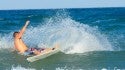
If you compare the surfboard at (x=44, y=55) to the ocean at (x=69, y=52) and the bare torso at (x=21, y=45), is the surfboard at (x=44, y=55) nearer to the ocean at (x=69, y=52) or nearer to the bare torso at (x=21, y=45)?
the ocean at (x=69, y=52)

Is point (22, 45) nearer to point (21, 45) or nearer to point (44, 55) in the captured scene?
point (21, 45)

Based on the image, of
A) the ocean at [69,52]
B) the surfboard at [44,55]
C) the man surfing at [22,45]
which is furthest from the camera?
the man surfing at [22,45]

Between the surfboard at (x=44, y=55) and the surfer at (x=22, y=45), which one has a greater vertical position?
the surfer at (x=22, y=45)

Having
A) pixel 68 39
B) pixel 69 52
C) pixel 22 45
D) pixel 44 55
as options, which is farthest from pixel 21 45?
pixel 68 39

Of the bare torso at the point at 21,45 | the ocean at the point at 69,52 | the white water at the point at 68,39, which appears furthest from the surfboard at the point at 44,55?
the white water at the point at 68,39

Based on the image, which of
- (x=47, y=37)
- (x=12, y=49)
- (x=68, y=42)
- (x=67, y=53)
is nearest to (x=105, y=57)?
(x=67, y=53)

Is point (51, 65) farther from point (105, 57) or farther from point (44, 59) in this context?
point (105, 57)

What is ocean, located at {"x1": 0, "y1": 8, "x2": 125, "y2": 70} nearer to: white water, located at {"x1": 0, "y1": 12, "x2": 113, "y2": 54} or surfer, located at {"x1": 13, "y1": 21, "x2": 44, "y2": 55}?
white water, located at {"x1": 0, "y1": 12, "x2": 113, "y2": 54}

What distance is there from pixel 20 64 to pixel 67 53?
112 inches

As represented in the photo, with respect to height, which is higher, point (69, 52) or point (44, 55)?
point (44, 55)

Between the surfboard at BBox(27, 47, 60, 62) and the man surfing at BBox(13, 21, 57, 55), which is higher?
the man surfing at BBox(13, 21, 57, 55)

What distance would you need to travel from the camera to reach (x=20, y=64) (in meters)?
14.6

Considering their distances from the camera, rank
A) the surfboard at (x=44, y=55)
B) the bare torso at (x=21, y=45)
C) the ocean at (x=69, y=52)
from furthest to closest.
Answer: the bare torso at (x=21, y=45) → the surfboard at (x=44, y=55) → the ocean at (x=69, y=52)

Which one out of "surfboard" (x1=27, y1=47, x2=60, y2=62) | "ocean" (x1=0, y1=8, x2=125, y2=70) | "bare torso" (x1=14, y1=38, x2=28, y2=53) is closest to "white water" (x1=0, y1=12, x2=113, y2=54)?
"ocean" (x1=0, y1=8, x2=125, y2=70)
